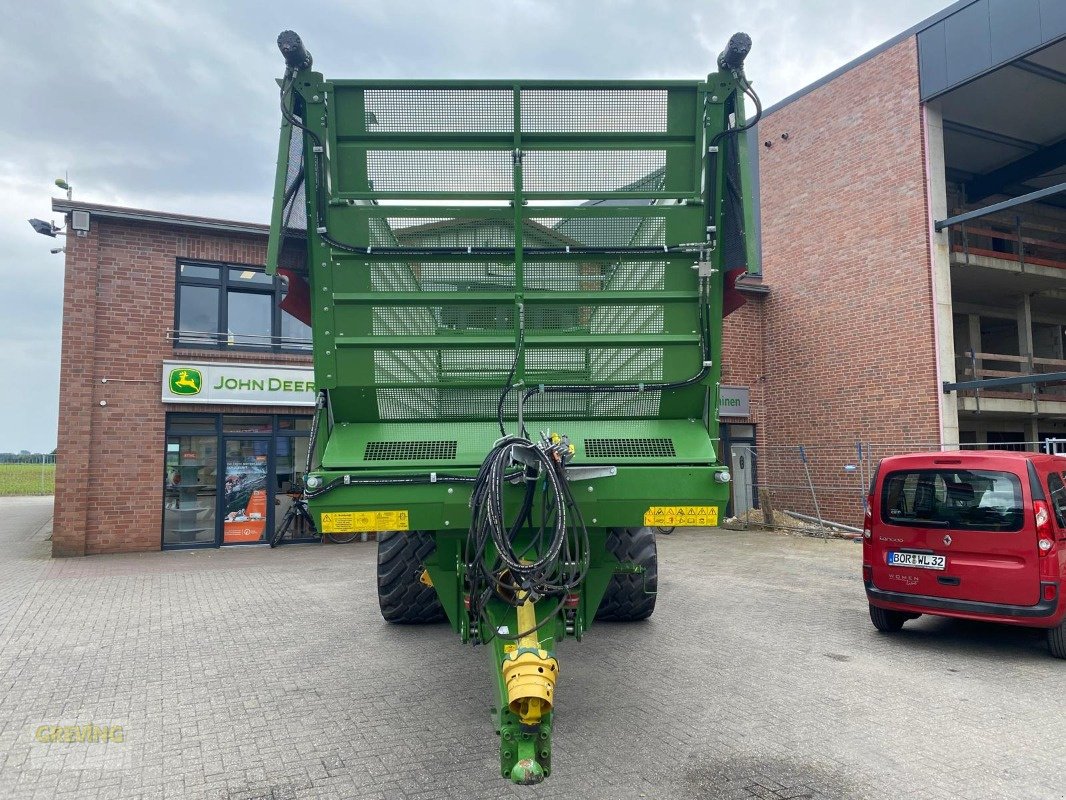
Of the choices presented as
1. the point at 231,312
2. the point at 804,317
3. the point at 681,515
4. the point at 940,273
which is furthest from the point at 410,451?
the point at 804,317

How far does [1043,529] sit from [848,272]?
10.3 metres

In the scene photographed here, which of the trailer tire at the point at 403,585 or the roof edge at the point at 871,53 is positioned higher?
the roof edge at the point at 871,53

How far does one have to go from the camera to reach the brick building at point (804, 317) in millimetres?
12109

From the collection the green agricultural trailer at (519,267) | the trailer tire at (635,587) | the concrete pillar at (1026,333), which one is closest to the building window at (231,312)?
the trailer tire at (635,587)

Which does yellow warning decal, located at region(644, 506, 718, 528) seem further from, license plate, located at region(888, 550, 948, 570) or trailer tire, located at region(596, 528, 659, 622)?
license plate, located at region(888, 550, 948, 570)

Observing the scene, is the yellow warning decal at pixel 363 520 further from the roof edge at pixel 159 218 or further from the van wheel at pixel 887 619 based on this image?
the roof edge at pixel 159 218

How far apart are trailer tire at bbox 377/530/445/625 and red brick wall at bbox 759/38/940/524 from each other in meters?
10.5

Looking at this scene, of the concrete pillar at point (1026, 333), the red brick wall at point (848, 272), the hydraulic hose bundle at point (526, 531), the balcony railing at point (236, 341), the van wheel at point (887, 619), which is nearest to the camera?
the hydraulic hose bundle at point (526, 531)

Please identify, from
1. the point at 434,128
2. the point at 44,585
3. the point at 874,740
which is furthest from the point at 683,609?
the point at 44,585

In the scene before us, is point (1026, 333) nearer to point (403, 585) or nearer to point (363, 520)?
point (403, 585)

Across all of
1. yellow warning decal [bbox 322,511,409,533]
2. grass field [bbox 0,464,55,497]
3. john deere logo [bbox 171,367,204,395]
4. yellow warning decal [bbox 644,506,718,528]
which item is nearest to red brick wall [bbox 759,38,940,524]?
yellow warning decal [bbox 644,506,718,528]

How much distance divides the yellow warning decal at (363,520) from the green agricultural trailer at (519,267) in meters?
0.28

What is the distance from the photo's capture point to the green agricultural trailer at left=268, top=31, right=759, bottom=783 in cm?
403

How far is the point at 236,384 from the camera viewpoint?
42.9ft
